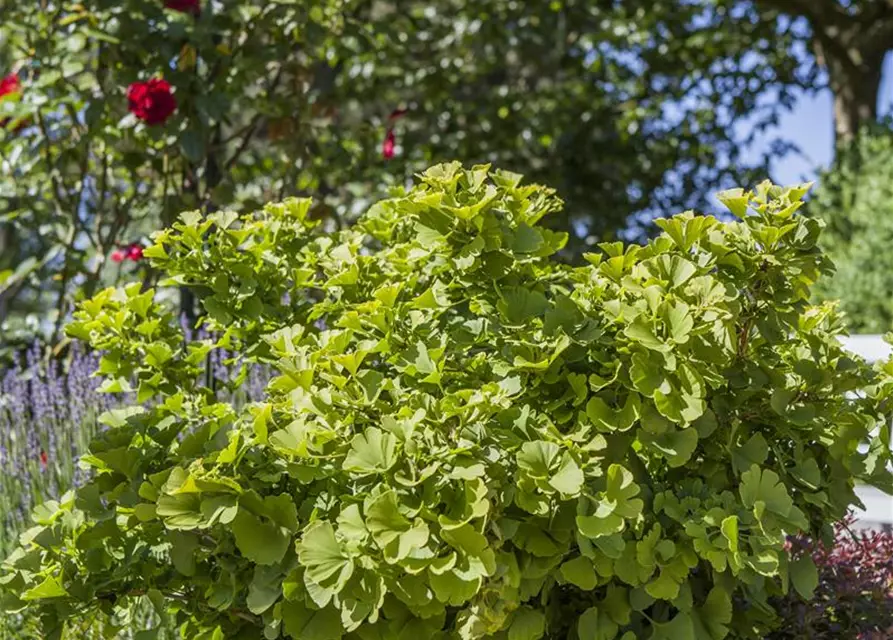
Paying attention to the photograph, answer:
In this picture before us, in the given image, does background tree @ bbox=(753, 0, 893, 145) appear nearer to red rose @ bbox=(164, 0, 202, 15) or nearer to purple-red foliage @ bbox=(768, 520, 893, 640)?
red rose @ bbox=(164, 0, 202, 15)

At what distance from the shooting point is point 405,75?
5.48 meters

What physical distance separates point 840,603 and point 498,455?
811 mm

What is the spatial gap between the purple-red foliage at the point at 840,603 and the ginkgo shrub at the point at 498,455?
0.11 meters

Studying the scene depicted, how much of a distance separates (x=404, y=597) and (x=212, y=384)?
1401mm

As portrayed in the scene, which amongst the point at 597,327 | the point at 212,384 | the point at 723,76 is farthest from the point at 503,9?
the point at 597,327

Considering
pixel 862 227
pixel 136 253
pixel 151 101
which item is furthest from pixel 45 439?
pixel 862 227

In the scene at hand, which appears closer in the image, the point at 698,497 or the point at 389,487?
the point at 389,487

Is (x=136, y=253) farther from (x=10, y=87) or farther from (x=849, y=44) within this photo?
(x=849, y=44)

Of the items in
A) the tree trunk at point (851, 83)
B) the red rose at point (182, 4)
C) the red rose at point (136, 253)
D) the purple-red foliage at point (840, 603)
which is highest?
the tree trunk at point (851, 83)

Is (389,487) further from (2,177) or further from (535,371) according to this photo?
(2,177)

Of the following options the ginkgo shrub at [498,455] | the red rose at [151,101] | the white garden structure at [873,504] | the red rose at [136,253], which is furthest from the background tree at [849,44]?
the ginkgo shrub at [498,455]

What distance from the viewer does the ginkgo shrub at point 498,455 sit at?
1.34 meters

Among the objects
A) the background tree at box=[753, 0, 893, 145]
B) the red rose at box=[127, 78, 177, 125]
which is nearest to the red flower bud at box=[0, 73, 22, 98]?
the red rose at box=[127, 78, 177, 125]

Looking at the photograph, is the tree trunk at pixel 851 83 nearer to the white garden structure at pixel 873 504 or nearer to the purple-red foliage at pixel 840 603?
the white garden structure at pixel 873 504
